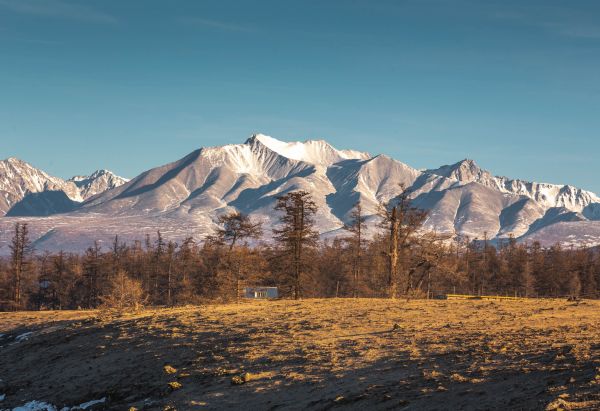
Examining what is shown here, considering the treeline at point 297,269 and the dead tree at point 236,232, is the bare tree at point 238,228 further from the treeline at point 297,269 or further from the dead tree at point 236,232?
the treeline at point 297,269

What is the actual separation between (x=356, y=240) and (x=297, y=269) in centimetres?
2577

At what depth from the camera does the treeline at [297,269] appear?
5622cm

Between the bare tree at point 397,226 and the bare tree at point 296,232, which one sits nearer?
the bare tree at point 397,226

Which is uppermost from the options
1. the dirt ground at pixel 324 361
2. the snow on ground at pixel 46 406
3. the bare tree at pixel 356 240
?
the bare tree at pixel 356 240

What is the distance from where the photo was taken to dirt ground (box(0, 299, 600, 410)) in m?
15.7

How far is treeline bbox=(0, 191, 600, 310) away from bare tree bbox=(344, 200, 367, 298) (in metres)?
0.22

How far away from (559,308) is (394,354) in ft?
59.9

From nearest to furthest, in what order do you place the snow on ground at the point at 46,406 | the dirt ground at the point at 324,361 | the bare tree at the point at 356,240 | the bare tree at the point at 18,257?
the dirt ground at the point at 324,361 < the snow on ground at the point at 46,406 < the bare tree at the point at 356,240 < the bare tree at the point at 18,257

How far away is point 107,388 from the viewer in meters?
22.5

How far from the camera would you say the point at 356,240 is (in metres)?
79.9

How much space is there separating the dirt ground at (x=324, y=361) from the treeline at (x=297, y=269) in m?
19.5

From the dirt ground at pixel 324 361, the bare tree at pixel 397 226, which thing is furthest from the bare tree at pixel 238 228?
the dirt ground at pixel 324 361

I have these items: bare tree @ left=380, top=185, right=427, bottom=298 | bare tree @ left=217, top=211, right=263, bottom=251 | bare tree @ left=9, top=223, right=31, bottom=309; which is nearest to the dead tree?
bare tree @ left=217, top=211, right=263, bottom=251

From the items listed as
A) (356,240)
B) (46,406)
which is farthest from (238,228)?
(46,406)
